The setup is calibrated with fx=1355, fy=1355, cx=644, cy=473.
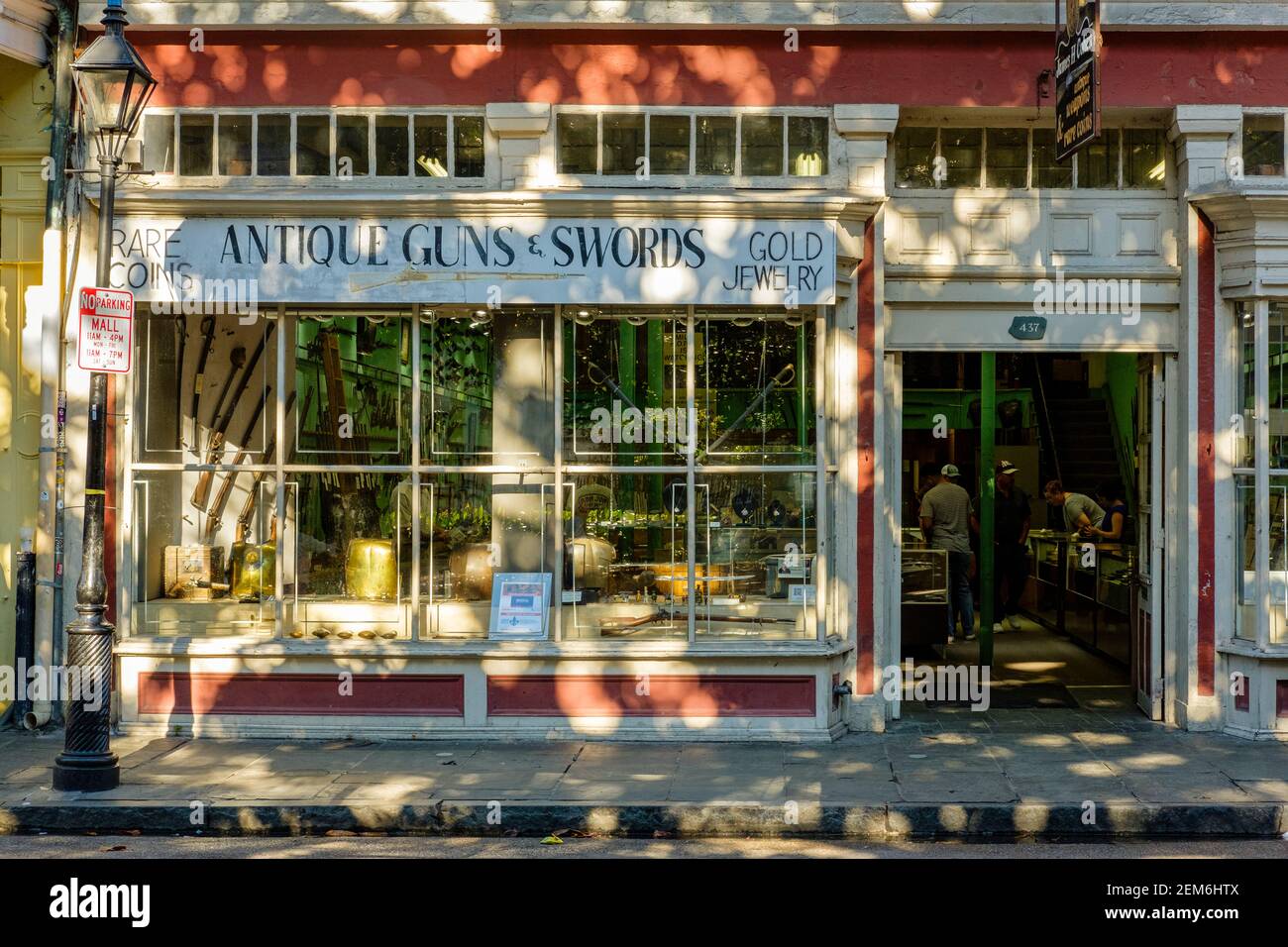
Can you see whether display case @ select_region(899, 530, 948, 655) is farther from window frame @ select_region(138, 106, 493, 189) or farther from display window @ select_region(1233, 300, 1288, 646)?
window frame @ select_region(138, 106, 493, 189)

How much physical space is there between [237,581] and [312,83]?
4021 mm

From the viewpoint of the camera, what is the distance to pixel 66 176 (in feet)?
34.9

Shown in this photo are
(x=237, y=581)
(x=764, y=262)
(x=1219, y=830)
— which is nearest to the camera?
(x=1219, y=830)

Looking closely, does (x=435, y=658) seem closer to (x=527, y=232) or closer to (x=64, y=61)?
(x=527, y=232)

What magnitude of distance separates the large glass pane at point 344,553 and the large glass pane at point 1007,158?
17.8 ft

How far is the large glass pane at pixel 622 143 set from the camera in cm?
1059

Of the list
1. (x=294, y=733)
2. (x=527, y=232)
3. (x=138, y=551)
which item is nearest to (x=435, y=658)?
(x=294, y=733)

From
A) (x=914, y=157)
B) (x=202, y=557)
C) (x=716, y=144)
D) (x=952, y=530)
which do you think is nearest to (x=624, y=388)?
(x=716, y=144)

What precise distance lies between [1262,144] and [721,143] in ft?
13.8

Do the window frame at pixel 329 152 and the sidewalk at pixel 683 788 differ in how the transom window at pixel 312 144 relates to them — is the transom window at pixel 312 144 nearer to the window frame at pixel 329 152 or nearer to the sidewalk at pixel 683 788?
the window frame at pixel 329 152

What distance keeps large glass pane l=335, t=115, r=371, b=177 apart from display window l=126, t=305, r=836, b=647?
1124 millimetres

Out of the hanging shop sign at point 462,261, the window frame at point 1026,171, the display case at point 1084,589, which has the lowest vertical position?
the display case at point 1084,589

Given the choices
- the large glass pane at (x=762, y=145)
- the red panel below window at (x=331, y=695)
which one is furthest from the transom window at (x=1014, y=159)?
the red panel below window at (x=331, y=695)

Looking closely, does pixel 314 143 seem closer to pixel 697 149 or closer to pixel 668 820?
pixel 697 149
